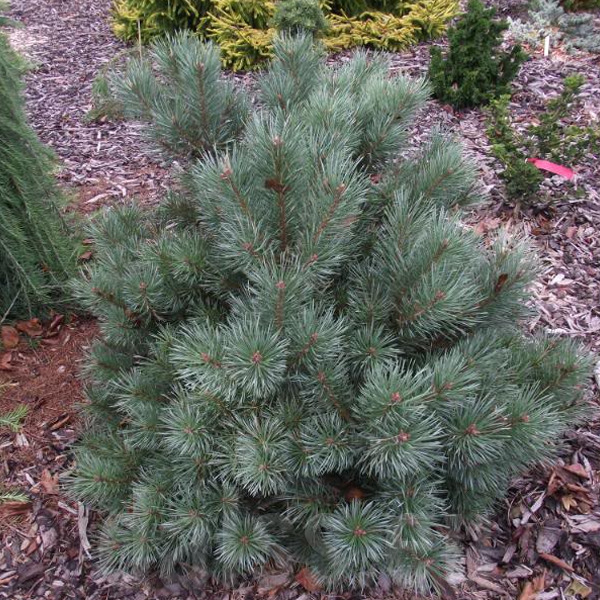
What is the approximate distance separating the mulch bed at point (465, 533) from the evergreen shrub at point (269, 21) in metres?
1.25

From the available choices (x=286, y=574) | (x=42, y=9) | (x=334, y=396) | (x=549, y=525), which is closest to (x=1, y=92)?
(x=334, y=396)

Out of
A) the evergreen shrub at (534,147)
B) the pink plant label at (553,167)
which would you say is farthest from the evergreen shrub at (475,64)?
the pink plant label at (553,167)

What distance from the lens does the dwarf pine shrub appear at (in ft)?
5.24

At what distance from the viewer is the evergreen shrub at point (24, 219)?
2.64 metres

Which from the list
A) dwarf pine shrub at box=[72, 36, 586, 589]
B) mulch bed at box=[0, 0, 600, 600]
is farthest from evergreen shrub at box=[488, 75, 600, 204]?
dwarf pine shrub at box=[72, 36, 586, 589]

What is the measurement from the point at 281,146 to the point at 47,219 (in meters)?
1.74

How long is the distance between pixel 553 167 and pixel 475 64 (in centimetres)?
137

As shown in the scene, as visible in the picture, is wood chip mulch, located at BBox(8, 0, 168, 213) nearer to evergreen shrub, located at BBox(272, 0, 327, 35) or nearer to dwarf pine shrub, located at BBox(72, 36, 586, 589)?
dwarf pine shrub, located at BBox(72, 36, 586, 589)

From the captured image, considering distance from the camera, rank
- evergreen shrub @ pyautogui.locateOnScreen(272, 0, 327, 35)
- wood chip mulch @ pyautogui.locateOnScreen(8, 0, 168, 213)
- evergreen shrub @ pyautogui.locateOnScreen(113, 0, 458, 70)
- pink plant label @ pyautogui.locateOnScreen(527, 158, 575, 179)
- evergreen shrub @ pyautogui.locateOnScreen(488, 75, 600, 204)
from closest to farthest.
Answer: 1. evergreen shrub @ pyautogui.locateOnScreen(488, 75, 600, 204)
2. pink plant label @ pyautogui.locateOnScreen(527, 158, 575, 179)
3. wood chip mulch @ pyautogui.locateOnScreen(8, 0, 168, 213)
4. evergreen shrub @ pyautogui.locateOnScreen(272, 0, 327, 35)
5. evergreen shrub @ pyautogui.locateOnScreen(113, 0, 458, 70)

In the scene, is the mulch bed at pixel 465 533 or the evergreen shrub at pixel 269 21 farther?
the evergreen shrub at pixel 269 21

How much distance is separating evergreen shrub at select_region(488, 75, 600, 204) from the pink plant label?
43 mm

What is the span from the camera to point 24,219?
2799 mm

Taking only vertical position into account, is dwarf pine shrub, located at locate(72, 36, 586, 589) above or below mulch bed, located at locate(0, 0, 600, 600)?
above

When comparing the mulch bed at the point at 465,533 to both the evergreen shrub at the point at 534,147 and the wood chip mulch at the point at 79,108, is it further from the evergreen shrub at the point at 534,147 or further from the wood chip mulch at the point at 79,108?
the evergreen shrub at the point at 534,147
